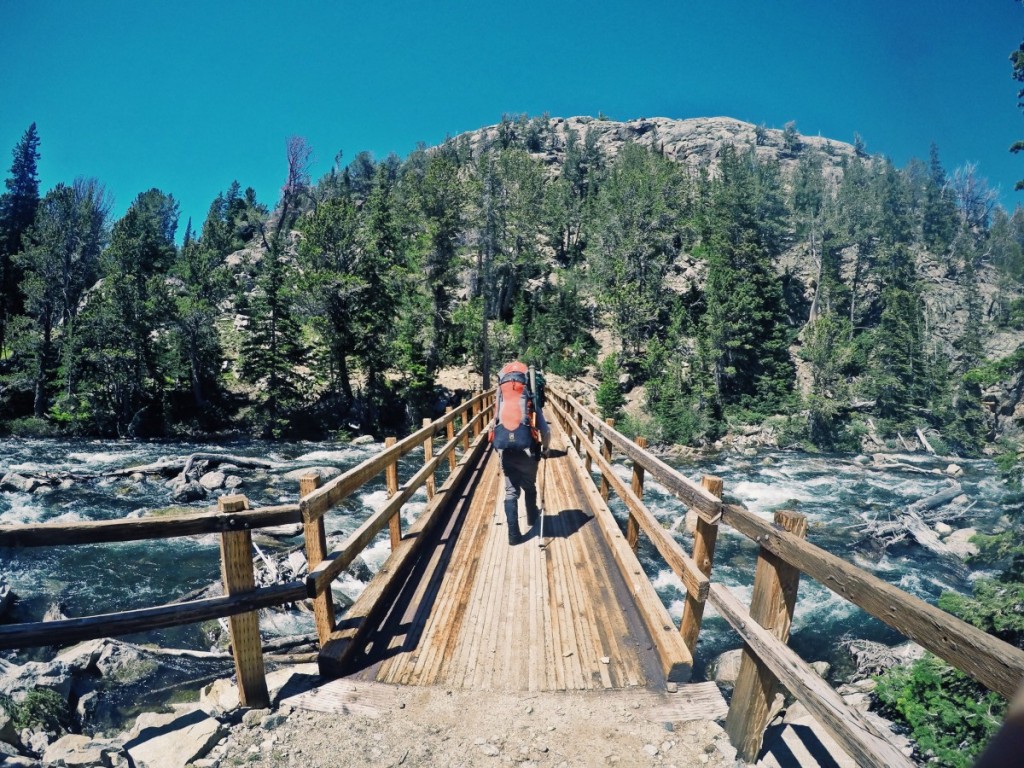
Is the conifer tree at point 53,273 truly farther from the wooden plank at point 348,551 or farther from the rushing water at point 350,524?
the wooden plank at point 348,551

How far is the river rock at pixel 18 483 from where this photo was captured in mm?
15406

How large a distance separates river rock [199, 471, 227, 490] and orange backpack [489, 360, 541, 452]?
1432cm

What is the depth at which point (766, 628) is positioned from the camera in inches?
106

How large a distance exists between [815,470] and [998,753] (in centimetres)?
2827

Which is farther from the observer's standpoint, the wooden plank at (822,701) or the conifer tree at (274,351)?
the conifer tree at (274,351)

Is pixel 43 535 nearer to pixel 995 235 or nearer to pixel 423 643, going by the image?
pixel 423 643

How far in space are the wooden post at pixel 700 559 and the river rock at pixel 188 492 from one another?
15.7 m

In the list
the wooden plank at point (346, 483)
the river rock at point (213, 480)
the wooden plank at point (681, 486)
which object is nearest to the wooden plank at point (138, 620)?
the wooden plank at point (346, 483)

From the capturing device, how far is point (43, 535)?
281cm

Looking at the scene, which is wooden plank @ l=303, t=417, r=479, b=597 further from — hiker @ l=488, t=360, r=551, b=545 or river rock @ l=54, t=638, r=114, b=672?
river rock @ l=54, t=638, r=114, b=672

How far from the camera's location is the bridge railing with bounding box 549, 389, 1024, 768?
1.63m

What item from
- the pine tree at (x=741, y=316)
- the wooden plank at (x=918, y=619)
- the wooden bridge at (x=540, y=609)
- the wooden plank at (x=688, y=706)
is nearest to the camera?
the wooden plank at (x=918, y=619)

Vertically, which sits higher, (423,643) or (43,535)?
(43,535)

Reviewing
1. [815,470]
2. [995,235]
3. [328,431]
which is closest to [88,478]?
[328,431]
